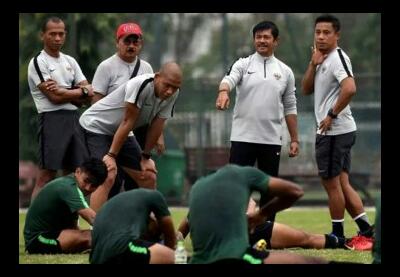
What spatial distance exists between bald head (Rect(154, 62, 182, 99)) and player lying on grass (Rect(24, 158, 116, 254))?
3.88 feet

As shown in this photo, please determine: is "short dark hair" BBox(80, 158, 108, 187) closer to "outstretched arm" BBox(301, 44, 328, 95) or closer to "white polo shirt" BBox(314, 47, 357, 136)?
"white polo shirt" BBox(314, 47, 357, 136)

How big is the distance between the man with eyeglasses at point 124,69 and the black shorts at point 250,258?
4411 millimetres

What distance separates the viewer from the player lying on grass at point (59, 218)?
11336mm

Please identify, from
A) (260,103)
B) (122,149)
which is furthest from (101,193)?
(260,103)

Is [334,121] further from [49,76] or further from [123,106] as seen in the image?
[49,76]

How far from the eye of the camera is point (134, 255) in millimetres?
9695

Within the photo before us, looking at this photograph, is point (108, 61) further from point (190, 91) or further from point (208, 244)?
point (190, 91)

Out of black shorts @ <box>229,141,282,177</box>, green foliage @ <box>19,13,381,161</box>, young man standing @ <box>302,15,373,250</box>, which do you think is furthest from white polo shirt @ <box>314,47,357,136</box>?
green foliage @ <box>19,13,381,161</box>

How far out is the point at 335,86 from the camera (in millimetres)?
13008

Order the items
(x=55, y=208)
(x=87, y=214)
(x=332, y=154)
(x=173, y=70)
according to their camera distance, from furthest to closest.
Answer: (x=332, y=154) → (x=173, y=70) → (x=55, y=208) → (x=87, y=214)

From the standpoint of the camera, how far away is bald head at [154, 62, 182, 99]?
12.0 metres

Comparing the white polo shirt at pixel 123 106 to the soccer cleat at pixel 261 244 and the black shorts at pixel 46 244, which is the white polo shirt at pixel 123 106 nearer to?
the black shorts at pixel 46 244

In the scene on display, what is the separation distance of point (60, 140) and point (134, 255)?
4032mm
